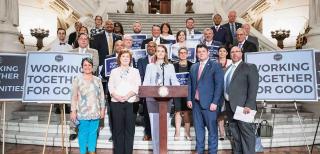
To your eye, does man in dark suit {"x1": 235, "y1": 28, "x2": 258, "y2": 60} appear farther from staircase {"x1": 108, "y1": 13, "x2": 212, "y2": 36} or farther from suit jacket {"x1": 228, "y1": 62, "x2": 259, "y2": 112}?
staircase {"x1": 108, "y1": 13, "x2": 212, "y2": 36}

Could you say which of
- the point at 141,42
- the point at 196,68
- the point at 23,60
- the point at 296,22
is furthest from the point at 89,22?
the point at 296,22

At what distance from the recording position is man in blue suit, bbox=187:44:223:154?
4.98 m

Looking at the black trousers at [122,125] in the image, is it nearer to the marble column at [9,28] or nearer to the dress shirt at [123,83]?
the dress shirt at [123,83]

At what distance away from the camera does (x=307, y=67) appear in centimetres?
543

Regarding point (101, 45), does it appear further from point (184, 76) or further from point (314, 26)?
point (314, 26)

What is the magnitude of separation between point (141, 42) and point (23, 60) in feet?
7.12

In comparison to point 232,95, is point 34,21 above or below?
above

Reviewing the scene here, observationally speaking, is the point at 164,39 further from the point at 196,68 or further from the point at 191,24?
the point at 196,68

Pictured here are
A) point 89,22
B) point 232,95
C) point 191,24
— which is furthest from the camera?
point 89,22

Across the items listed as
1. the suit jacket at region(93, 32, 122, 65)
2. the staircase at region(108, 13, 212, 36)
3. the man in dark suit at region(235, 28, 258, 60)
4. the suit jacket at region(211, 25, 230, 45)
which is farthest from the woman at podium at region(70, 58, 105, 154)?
the staircase at region(108, 13, 212, 36)

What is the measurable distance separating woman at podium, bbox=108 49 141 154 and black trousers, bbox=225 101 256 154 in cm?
119

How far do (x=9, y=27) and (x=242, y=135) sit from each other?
227 inches

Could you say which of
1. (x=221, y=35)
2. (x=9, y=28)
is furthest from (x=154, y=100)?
(x=9, y=28)

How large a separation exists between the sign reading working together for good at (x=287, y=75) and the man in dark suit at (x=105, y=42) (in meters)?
2.35
